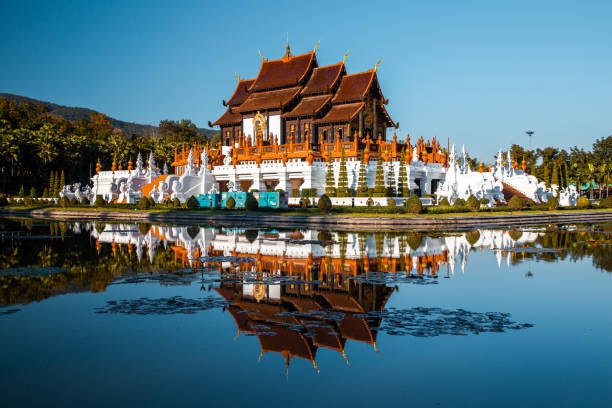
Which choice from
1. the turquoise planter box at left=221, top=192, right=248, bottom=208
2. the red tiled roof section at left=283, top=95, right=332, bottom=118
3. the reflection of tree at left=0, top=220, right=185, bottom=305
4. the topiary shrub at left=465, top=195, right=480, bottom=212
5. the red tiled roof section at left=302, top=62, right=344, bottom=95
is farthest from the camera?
the red tiled roof section at left=302, top=62, right=344, bottom=95

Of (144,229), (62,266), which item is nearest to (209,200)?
(144,229)

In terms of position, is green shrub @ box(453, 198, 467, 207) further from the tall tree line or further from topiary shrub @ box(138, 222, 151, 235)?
the tall tree line

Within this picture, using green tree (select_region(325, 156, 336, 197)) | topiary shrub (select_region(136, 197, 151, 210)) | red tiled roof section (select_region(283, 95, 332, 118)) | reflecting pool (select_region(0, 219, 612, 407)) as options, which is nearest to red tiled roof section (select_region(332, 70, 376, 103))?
red tiled roof section (select_region(283, 95, 332, 118))

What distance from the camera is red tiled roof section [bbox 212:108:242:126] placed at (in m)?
55.6

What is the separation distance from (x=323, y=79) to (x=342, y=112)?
219 inches

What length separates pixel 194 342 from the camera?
7.41 meters

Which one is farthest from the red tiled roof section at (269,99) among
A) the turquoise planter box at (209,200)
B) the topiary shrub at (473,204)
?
the topiary shrub at (473,204)

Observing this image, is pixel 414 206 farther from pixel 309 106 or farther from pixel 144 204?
pixel 309 106

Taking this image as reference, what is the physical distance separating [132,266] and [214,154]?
129ft

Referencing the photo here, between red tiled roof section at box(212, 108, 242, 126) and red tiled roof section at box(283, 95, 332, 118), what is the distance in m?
7.72

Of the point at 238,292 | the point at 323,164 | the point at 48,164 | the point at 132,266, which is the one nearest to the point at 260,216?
the point at 323,164

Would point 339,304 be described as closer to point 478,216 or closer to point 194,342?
point 194,342

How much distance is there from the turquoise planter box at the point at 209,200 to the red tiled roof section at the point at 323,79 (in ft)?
51.4

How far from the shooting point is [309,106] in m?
49.1
